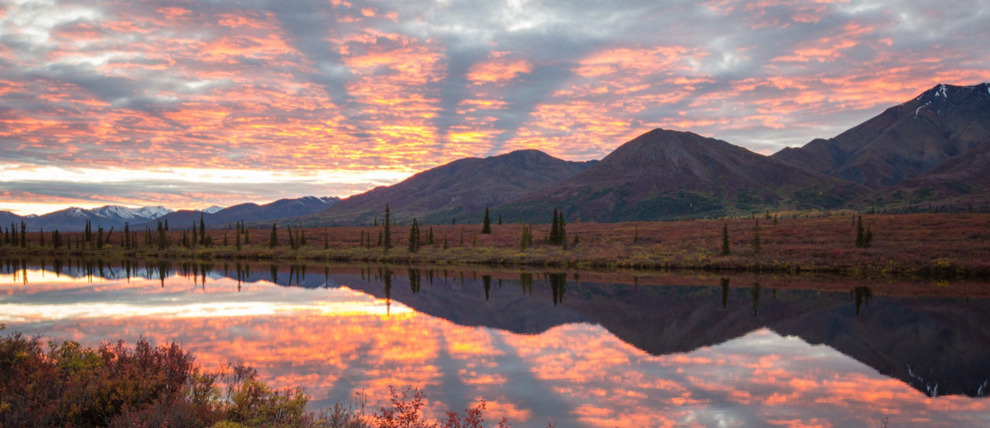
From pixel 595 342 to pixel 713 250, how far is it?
53579 mm

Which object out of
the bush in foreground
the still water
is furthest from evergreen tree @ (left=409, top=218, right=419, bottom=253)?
the bush in foreground

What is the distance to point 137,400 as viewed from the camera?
11602mm

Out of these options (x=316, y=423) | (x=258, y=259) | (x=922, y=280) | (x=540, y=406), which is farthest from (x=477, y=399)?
(x=258, y=259)

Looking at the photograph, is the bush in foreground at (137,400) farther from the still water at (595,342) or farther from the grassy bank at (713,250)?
the grassy bank at (713,250)

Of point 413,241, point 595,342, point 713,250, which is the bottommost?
point 595,342

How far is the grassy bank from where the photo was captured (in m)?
59.1

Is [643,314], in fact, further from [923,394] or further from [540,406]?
[540,406]

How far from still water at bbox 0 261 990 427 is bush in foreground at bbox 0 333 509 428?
100 inches

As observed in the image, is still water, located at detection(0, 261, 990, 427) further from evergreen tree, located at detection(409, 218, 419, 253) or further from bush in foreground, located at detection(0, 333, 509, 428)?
evergreen tree, located at detection(409, 218, 419, 253)

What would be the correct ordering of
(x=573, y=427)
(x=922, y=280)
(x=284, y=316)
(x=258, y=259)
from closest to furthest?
(x=573, y=427) < (x=284, y=316) < (x=922, y=280) < (x=258, y=259)

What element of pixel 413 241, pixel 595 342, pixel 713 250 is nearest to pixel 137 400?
pixel 595 342

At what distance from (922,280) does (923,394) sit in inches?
1602

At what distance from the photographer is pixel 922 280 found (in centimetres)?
4909

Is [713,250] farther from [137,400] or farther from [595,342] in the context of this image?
[137,400]
